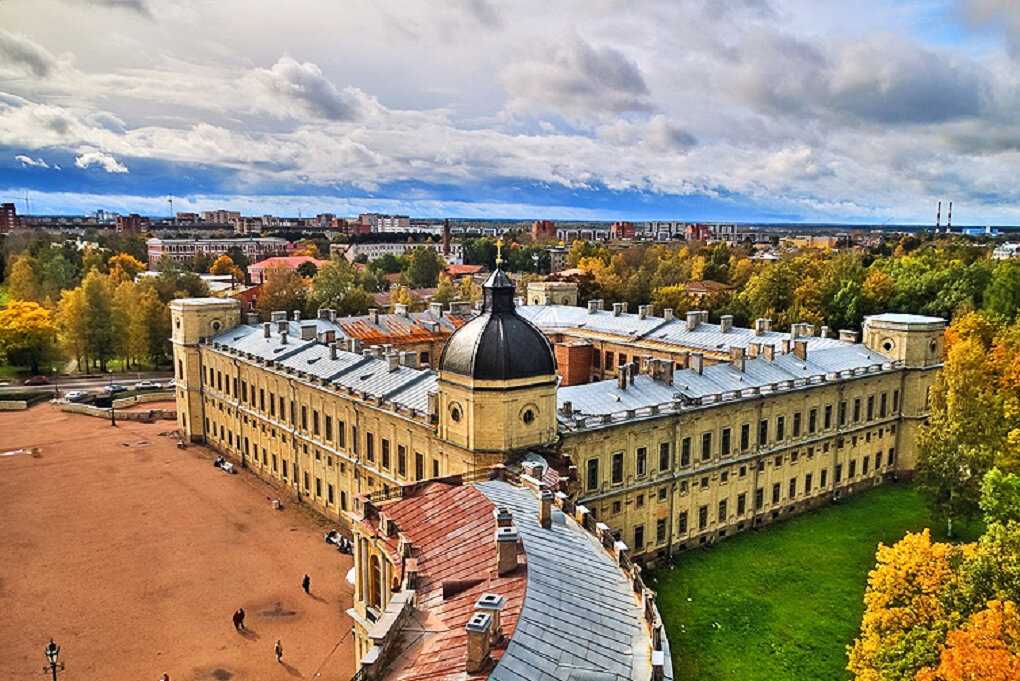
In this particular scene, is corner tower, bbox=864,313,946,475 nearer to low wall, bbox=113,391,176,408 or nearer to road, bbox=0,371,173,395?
low wall, bbox=113,391,176,408

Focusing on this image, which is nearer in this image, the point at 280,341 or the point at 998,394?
the point at 998,394

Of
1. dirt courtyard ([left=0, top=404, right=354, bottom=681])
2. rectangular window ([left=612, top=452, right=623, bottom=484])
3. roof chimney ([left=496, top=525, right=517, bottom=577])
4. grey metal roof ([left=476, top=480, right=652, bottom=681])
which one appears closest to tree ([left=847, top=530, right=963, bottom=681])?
grey metal roof ([left=476, top=480, right=652, bottom=681])

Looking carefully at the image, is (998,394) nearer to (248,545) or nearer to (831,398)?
(831,398)

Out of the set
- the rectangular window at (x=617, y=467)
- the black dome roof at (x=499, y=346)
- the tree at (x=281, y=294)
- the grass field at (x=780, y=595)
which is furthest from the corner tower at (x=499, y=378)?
the tree at (x=281, y=294)

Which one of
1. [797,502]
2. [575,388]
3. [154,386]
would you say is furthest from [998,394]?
[154,386]

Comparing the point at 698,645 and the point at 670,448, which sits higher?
the point at 670,448

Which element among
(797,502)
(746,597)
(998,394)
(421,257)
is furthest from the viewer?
(421,257)
